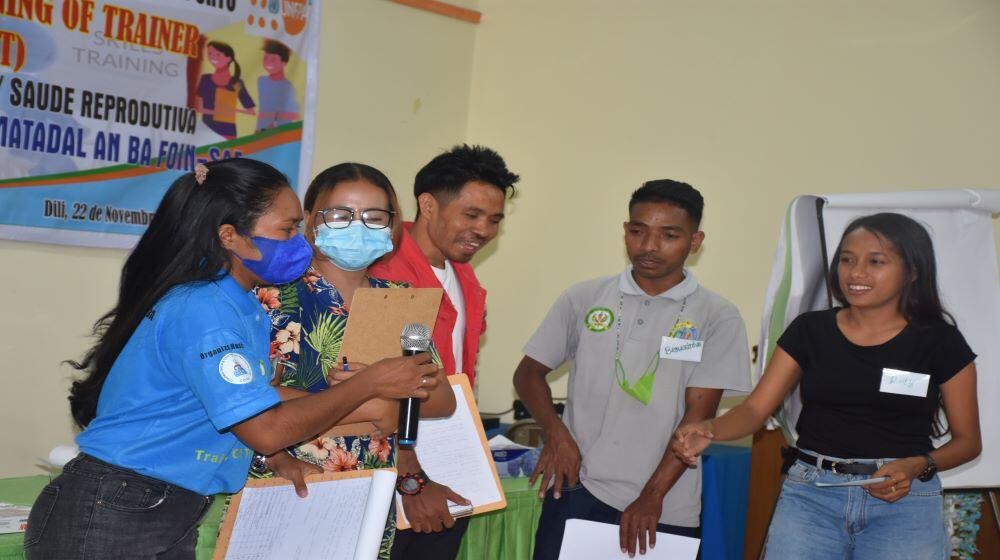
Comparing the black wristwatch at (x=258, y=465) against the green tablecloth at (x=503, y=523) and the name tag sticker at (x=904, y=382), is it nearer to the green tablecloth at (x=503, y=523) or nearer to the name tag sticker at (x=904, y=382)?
the green tablecloth at (x=503, y=523)

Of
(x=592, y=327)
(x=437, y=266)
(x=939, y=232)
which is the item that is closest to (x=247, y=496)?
(x=437, y=266)

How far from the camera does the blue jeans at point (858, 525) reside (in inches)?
96.7

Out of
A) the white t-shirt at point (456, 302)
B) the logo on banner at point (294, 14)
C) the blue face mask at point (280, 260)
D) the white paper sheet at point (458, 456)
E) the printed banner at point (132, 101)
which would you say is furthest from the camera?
the logo on banner at point (294, 14)

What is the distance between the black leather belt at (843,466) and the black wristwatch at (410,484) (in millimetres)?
1074

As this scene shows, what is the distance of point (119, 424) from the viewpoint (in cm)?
177

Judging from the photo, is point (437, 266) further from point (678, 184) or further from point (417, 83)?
point (417, 83)

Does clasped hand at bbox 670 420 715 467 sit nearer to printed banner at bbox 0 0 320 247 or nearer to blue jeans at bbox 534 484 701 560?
blue jeans at bbox 534 484 701 560

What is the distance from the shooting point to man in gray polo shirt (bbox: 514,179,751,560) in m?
2.98

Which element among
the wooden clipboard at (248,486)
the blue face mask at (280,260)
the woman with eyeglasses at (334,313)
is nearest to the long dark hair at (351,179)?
the woman with eyeglasses at (334,313)

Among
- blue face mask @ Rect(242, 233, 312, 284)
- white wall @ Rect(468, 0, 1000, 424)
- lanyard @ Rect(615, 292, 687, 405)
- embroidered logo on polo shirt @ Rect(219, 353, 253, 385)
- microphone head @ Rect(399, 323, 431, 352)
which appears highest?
white wall @ Rect(468, 0, 1000, 424)

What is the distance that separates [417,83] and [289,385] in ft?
11.6

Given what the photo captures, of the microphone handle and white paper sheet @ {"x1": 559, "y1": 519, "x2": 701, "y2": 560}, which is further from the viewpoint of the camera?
white paper sheet @ {"x1": 559, "y1": 519, "x2": 701, "y2": 560}

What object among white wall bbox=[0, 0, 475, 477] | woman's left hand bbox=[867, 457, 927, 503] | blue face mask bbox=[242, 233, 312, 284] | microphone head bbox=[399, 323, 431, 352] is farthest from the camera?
white wall bbox=[0, 0, 475, 477]

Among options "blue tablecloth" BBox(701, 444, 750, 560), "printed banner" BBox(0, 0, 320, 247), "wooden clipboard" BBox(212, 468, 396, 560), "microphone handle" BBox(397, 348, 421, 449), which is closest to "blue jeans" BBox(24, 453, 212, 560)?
"wooden clipboard" BBox(212, 468, 396, 560)
